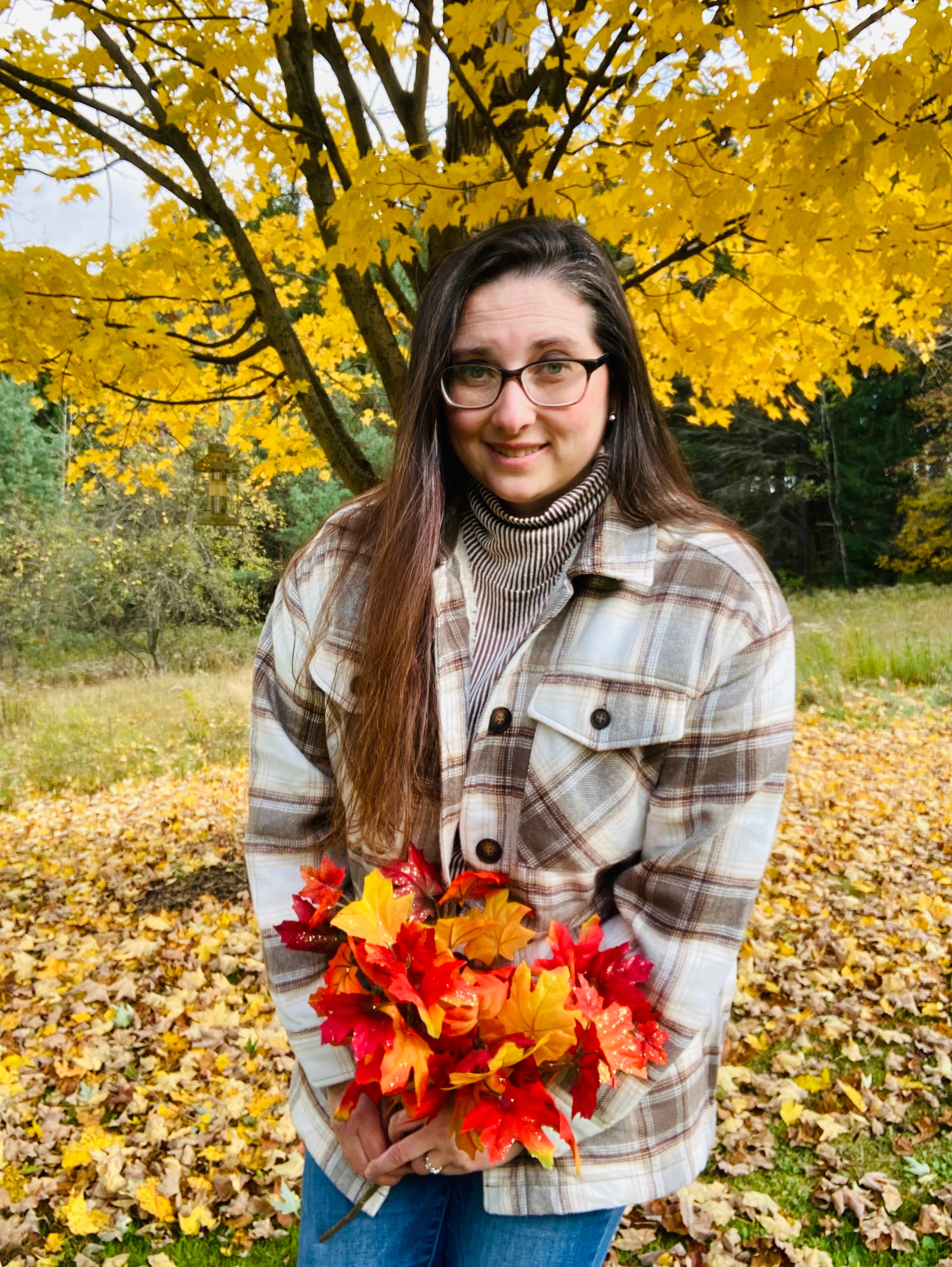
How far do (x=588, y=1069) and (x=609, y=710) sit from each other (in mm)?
478

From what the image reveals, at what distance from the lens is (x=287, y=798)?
57.5 inches

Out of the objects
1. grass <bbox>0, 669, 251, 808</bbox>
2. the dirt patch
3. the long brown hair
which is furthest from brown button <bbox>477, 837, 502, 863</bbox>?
grass <bbox>0, 669, 251, 808</bbox>

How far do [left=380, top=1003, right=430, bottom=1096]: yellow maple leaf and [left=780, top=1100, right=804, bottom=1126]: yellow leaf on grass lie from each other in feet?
7.29

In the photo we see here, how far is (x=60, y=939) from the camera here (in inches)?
164

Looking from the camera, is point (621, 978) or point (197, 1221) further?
point (197, 1221)

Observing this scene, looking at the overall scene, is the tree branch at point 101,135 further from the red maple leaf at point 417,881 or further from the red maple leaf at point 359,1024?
the red maple leaf at point 359,1024

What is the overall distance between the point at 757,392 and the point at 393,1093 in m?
3.54

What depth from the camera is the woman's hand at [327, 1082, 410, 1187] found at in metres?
1.26

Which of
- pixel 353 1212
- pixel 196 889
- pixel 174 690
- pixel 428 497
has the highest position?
pixel 428 497

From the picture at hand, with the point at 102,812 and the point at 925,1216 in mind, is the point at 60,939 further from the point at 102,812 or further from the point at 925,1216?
the point at 925,1216

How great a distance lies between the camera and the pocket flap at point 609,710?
4.11 feet

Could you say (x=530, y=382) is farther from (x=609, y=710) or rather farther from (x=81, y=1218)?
(x=81, y=1218)

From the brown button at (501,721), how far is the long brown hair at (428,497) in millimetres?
99

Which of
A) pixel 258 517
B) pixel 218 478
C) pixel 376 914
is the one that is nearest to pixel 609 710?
pixel 376 914
